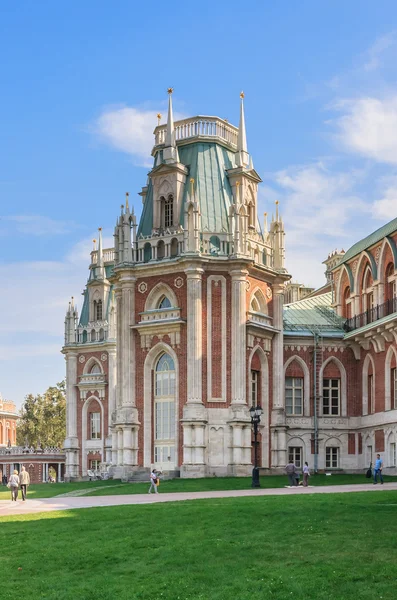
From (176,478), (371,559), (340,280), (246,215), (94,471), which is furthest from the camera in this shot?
(94,471)

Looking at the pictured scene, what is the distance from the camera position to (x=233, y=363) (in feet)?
172

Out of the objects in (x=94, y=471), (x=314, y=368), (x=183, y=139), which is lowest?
(x=94, y=471)

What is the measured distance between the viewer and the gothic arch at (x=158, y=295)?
54.4 metres

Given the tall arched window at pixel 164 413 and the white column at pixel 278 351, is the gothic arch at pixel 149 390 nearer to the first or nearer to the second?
the tall arched window at pixel 164 413

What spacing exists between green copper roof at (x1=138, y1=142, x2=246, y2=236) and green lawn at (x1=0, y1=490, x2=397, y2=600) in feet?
96.8

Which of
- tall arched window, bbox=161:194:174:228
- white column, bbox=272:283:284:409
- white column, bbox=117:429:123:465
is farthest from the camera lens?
white column, bbox=272:283:284:409

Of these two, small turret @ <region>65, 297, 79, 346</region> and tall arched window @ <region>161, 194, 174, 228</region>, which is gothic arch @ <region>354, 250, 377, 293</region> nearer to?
tall arched window @ <region>161, 194, 174, 228</region>

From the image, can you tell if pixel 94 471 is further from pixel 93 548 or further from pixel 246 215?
pixel 93 548

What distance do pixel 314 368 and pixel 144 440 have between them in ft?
38.9

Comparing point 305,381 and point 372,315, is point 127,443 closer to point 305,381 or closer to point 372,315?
point 305,381

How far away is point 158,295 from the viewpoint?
5516cm

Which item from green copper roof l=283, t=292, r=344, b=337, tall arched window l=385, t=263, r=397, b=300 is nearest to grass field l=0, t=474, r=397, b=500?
tall arched window l=385, t=263, r=397, b=300

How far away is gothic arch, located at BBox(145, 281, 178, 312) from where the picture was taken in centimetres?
5444

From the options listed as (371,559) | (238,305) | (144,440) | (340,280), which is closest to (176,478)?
(144,440)
